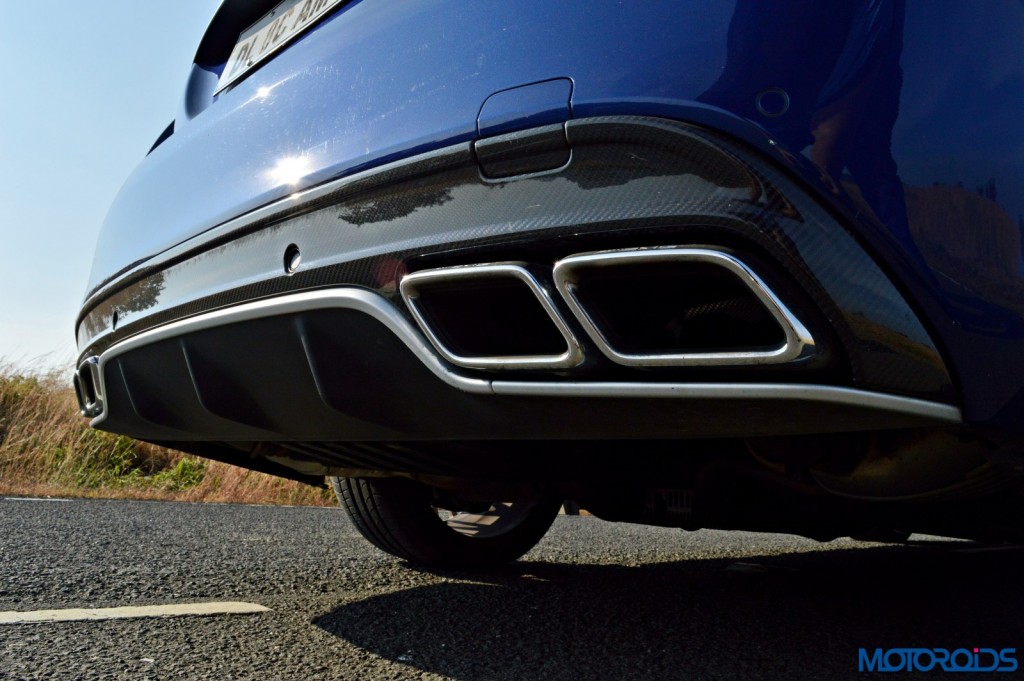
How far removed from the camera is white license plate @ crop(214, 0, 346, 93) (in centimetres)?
163

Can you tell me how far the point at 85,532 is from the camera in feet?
9.73

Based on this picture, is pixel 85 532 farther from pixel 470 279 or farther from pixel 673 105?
pixel 673 105

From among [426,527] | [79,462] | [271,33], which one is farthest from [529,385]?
[79,462]

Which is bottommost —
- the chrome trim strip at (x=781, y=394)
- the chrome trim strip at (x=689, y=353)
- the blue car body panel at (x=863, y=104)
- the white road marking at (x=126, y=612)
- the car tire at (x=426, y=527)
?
the white road marking at (x=126, y=612)

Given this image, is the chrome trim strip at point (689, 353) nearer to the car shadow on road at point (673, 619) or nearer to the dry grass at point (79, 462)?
the car shadow on road at point (673, 619)

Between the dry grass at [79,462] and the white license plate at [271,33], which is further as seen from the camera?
the dry grass at [79,462]

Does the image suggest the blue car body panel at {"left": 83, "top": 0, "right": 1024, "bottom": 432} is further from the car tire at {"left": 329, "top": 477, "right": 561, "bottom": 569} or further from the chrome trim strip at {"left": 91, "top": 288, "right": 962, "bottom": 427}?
the car tire at {"left": 329, "top": 477, "right": 561, "bottom": 569}

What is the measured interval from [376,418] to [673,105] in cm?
69

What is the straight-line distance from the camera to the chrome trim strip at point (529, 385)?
1062 mm

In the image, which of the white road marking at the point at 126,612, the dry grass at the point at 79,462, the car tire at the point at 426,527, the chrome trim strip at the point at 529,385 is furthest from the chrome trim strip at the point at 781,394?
the dry grass at the point at 79,462

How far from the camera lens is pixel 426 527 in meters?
2.52

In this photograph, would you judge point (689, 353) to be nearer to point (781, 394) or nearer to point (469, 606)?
point (781, 394)

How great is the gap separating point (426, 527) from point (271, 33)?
138cm

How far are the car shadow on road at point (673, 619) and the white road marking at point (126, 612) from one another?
0.20m
